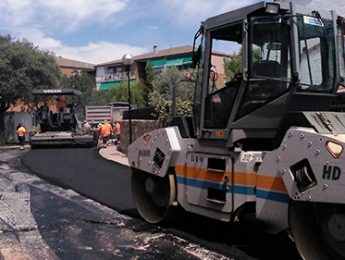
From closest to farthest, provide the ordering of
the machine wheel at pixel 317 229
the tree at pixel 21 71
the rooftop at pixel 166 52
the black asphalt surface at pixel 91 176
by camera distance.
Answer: the machine wheel at pixel 317 229 < the black asphalt surface at pixel 91 176 < the tree at pixel 21 71 < the rooftop at pixel 166 52

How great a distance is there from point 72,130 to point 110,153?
700 centimetres

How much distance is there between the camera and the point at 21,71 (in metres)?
38.1

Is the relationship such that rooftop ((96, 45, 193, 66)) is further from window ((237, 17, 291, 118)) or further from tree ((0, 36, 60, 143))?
window ((237, 17, 291, 118))

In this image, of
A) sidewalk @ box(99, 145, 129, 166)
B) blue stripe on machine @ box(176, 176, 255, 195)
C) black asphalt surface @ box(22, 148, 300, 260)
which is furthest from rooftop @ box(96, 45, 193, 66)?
blue stripe on machine @ box(176, 176, 255, 195)

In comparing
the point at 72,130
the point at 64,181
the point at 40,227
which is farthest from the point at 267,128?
the point at 72,130

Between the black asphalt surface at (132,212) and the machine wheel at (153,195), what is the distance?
0.27 m

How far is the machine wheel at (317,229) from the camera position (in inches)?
205

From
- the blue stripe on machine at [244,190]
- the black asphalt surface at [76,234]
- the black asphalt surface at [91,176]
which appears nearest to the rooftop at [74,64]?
the black asphalt surface at [91,176]

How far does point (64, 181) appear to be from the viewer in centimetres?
1322

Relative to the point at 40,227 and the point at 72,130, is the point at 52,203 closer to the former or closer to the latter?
the point at 40,227

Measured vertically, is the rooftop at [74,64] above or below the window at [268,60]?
above

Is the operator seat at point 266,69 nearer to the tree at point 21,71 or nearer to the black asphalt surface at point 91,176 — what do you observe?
the black asphalt surface at point 91,176

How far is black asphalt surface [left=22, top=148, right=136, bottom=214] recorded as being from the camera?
10.6 m

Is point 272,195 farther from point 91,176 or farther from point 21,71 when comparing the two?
point 21,71
